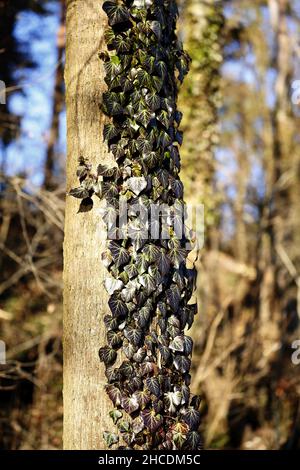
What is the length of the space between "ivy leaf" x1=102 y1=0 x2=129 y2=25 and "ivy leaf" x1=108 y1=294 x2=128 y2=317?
156cm

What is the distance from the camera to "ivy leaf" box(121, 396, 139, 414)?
2.61 m

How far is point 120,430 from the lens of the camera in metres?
2.63

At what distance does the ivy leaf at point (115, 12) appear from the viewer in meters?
2.81

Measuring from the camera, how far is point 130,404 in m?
2.62

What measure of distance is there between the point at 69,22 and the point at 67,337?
1.92 meters

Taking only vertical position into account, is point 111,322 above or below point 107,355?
above

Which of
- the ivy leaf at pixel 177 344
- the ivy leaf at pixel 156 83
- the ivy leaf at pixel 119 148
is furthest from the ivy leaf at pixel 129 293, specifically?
the ivy leaf at pixel 156 83

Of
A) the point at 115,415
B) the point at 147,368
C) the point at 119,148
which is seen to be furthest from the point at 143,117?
the point at 115,415

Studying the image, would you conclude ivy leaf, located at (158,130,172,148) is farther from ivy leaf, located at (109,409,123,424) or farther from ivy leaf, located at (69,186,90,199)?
ivy leaf, located at (109,409,123,424)

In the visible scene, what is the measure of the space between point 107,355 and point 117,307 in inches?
10.3

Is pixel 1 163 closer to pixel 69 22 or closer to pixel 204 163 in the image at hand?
pixel 204 163

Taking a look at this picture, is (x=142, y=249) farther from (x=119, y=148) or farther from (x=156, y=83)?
(x=156, y=83)

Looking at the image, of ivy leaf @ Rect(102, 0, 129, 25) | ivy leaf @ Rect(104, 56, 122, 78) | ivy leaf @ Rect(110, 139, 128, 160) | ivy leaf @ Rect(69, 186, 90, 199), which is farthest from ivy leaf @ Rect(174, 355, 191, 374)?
ivy leaf @ Rect(102, 0, 129, 25)
